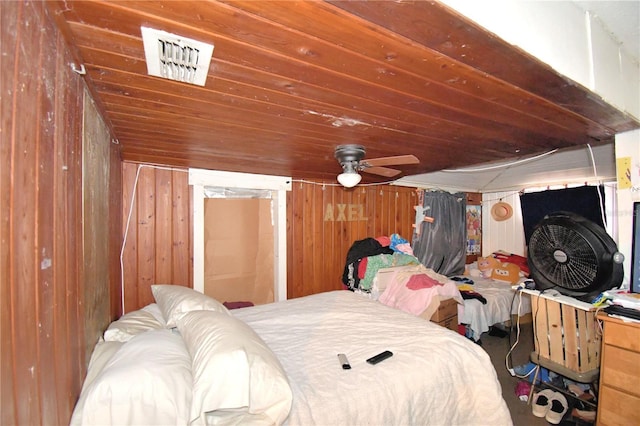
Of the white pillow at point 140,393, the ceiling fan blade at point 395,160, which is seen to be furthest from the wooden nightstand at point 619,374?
the white pillow at point 140,393

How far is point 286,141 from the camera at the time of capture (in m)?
2.04

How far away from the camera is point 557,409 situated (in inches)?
82.3

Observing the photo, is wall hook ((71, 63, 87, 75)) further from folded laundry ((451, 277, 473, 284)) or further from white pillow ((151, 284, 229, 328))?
folded laundry ((451, 277, 473, 284))

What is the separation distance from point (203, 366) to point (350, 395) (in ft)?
2.25

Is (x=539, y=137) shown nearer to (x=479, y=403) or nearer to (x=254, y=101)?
(x=479, y=403)

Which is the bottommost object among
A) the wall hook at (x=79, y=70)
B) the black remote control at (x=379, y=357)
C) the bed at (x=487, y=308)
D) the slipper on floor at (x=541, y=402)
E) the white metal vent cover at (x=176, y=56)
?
the slipper on floor at (x=541, y=402)

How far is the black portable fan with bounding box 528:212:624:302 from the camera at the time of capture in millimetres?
1675

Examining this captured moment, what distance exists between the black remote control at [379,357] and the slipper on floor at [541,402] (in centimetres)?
149

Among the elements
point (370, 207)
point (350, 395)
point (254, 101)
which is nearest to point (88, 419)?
point (350, 395)

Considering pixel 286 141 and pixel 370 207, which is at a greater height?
pixel 286 141

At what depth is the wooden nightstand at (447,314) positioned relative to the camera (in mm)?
3039

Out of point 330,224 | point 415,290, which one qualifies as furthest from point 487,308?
point 330,224

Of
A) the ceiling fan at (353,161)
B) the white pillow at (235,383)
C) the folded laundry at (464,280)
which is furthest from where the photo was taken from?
the folded laundry at (464,280)

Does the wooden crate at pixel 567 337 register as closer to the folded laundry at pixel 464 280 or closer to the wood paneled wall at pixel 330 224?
the folded laundry at pixel 464 280
